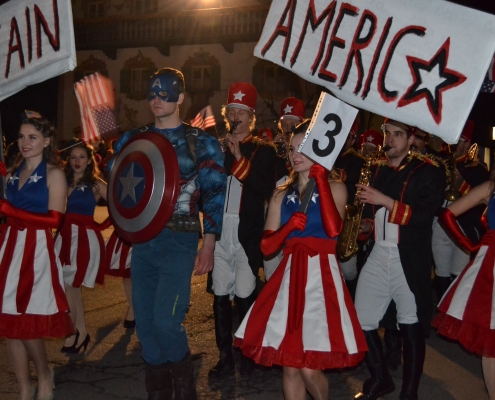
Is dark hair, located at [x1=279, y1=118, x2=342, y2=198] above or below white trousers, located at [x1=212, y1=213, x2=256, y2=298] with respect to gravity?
above

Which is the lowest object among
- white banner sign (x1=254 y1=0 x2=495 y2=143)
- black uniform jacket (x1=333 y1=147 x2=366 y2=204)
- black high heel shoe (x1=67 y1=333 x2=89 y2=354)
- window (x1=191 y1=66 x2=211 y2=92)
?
window (x1=191 y1=66 x2=211 y2=92)

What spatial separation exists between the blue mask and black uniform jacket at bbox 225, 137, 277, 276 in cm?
118

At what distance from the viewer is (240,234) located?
607cm

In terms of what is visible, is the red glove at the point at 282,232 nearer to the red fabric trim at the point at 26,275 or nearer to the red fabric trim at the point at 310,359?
the red fabric trim at the point at 310,359

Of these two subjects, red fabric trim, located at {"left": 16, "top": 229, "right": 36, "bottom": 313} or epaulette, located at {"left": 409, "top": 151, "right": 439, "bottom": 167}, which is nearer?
red fabric trim, located at {"left": 16, "top": 229, "right": 36, "bottom": 313}

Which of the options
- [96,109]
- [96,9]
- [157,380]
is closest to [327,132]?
[157,380]

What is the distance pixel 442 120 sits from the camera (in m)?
4.11

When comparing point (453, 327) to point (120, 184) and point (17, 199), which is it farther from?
point (17, 199)

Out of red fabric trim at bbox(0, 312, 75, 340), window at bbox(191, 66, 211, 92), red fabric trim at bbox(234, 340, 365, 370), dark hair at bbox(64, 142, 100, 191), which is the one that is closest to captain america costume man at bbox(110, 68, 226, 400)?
red fabric trim at bbox(0, 312, 75, 340)

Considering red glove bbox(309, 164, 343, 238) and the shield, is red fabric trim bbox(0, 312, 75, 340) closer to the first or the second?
the shield

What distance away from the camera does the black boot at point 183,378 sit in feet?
15.8

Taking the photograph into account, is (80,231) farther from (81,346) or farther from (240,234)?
(240,234)

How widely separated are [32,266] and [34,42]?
60.4 inches

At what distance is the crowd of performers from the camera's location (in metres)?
4.39
